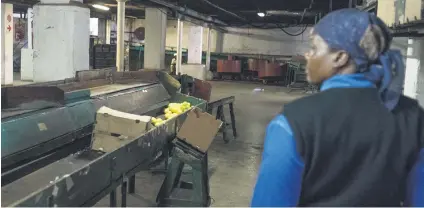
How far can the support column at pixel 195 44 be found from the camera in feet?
52.7

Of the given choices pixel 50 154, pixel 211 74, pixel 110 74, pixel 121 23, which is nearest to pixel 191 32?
pixel 211 74

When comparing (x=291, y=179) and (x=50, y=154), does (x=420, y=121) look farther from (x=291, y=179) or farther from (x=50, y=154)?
(x=50, y=154)

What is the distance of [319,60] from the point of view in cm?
113

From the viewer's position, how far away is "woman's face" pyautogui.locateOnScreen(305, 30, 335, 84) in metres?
1.11

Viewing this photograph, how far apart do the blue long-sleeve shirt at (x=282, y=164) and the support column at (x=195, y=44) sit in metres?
15.2

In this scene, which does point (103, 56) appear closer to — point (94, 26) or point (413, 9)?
point (94, 26)

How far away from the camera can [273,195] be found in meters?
1.07

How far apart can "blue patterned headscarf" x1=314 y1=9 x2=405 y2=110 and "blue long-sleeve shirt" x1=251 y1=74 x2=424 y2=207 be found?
34mm

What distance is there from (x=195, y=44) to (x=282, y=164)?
1537cm

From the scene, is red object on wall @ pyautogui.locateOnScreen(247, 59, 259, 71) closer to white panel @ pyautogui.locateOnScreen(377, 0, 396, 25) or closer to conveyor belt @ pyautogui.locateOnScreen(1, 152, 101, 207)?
white panel @ pyautogui.locateOnScreen(377, 0, 396, 25)

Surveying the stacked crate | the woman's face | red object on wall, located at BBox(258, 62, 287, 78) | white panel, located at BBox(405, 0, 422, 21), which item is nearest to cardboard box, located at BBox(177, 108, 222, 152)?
white panel, located at BBox(405, 0, 422, 21)

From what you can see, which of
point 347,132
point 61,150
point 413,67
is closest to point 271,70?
point 413,67

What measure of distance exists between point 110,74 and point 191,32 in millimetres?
10799

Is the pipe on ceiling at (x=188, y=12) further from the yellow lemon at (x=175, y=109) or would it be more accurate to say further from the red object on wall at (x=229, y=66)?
the yellow lemon at (x=175, y=109)
